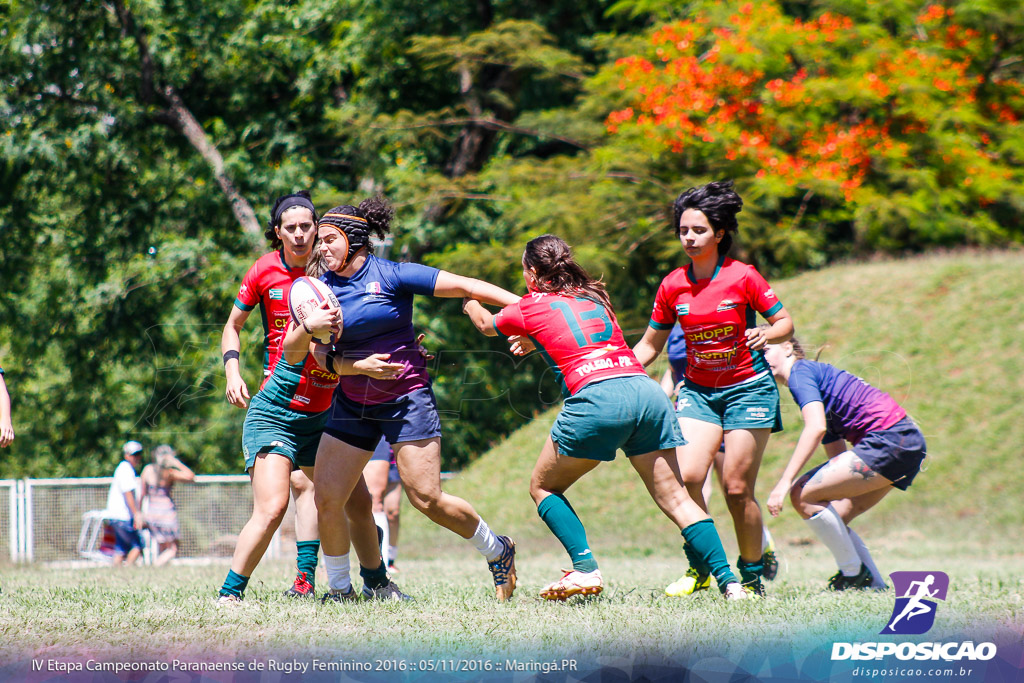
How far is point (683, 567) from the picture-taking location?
891 centimetres

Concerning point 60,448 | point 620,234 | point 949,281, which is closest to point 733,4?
point 620,234

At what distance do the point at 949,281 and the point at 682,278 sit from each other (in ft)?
43.3

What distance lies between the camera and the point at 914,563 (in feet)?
29.6

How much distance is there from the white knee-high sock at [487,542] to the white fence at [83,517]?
7571mm

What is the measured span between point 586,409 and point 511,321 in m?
0.60

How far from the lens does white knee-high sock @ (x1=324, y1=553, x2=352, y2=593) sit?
5008 millimetres

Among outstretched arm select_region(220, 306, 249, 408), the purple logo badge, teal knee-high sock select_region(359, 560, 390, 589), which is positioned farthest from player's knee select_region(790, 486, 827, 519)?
outstretched arm select_region(220, 306, 249, 408)

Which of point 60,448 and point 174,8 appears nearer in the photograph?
point 174,8

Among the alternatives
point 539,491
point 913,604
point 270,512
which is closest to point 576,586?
point 539,491

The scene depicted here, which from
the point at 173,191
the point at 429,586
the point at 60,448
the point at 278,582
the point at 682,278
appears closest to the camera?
the point at 682,278

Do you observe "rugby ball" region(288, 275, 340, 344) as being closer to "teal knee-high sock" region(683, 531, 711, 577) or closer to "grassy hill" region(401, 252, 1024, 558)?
"teal knee-high sock" region(683, 531, 711, 577)

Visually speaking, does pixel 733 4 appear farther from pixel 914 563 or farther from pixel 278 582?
pixel 278 582

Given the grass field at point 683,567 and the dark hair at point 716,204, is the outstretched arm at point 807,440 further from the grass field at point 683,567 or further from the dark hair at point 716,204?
the dark hair at point 716,204

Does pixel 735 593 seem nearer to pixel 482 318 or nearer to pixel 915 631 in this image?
pixel 915 631
